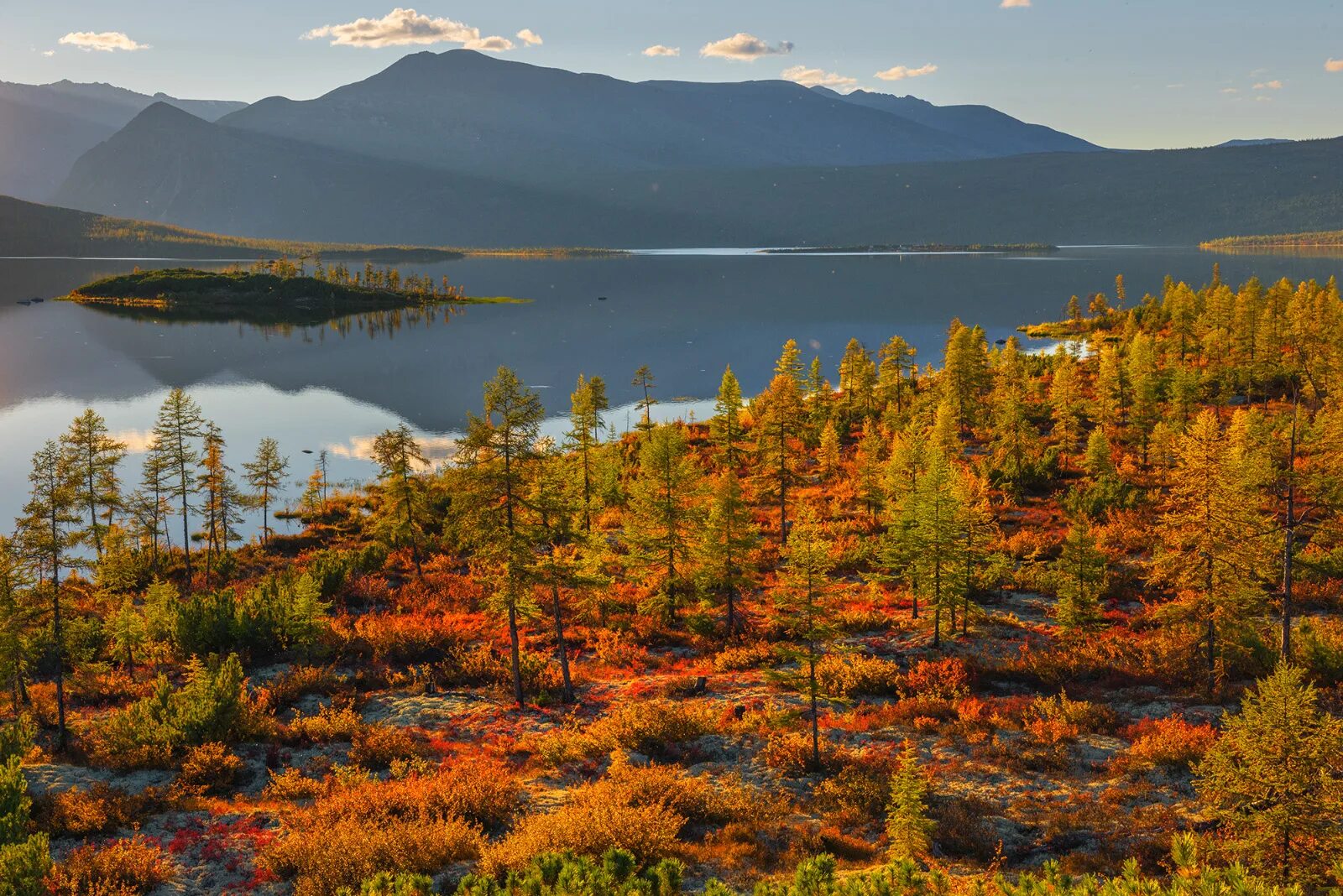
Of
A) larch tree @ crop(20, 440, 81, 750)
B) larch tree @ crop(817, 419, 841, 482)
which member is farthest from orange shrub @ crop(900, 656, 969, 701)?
larch tree @ crop(817, 419, 841, 482)

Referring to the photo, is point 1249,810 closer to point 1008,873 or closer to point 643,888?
point 1008,873

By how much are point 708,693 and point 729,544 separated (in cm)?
653

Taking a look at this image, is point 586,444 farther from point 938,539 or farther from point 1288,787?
point 1288,787

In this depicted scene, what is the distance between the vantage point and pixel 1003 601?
105 ft

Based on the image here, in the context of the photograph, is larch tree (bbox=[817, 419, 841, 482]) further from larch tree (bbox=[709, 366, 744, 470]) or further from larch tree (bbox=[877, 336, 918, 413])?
larch tree (bbox=[877, 336, 918, 413])

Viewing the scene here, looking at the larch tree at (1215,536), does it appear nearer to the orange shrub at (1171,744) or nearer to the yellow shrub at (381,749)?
the orange shrub at (1171,744)

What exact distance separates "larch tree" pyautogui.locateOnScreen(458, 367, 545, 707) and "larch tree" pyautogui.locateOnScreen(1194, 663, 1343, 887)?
17.2m

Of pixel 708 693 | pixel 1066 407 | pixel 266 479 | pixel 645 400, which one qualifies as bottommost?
pixel 708 693

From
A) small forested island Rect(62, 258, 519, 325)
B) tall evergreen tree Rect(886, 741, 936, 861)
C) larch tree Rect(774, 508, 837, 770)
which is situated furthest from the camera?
small forested island Rect(62, 258, 519, 325)

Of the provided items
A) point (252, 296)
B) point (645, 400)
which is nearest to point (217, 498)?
point (645, 400)

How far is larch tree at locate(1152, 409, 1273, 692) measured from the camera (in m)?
20.1

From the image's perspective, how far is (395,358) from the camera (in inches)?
4614

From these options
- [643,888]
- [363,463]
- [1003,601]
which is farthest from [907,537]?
[363,463]

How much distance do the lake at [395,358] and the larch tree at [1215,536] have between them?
57.6 meters
